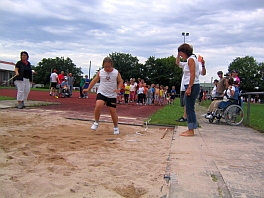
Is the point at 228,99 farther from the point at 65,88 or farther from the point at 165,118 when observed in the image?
the point at 65,88

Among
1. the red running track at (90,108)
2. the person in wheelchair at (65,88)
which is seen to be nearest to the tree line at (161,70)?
the person in wheelchair at (65,88)

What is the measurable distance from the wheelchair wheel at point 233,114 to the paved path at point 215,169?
9.37ft

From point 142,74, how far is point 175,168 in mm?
76444

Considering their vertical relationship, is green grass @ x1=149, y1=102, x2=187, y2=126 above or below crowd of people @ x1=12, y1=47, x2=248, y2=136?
below

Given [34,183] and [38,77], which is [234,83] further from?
[38,77]

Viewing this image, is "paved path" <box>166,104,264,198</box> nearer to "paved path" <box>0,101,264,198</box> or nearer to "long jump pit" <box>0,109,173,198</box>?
"paved path" <box>0,101,264,198</box>

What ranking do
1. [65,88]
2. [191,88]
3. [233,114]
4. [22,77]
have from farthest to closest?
1. [65,88]
2. [22,77]
3. [233,114]
4. [191,88]

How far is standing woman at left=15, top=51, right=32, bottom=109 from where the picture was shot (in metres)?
9.01

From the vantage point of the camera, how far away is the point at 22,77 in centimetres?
919

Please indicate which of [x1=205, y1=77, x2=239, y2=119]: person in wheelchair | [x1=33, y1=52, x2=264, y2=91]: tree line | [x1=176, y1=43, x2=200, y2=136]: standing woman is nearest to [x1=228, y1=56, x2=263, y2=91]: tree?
[x1=33, y1=52, x2=264, y2=91]: tree line

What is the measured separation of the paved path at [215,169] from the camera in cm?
252

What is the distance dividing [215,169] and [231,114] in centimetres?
517

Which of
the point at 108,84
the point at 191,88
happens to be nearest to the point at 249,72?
the point at 191,88

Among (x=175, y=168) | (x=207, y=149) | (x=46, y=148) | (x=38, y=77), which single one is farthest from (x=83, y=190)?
(x=38, y=77)
